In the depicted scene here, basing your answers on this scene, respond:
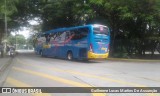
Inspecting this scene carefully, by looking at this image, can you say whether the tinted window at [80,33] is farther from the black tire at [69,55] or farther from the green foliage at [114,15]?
the green foliage at [114,15]

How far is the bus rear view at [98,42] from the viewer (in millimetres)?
27156

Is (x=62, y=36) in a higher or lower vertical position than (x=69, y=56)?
higher

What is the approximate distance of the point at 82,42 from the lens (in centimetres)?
2830

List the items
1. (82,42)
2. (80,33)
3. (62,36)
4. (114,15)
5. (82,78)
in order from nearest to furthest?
1. (82,78)
2. (82,42)
3. (80,33)
4. (62,36)
5. (114,15)

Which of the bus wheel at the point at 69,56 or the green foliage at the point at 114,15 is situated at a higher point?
the green foliage at the point at 114,15

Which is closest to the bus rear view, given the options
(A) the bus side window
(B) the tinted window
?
(B) the tinted window

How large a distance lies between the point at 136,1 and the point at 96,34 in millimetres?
5887

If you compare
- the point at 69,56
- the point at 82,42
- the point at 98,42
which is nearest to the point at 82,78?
the point at 98,42

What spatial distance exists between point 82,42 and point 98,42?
1520 millimetres

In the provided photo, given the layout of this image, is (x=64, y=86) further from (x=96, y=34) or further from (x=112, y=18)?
Answer: (x=112, y=18)

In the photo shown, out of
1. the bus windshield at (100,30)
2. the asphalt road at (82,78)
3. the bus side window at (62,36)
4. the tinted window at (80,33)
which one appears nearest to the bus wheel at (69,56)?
the tinted window at (80,33)

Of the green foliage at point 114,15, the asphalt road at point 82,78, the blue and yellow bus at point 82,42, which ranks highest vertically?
the green foliage at point 114,15

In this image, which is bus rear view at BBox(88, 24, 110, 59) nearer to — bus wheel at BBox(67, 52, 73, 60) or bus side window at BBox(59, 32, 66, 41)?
bus wheel at BBox(67, 52, 73, 60)

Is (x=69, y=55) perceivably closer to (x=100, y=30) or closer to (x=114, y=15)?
(x=100, y=30)
